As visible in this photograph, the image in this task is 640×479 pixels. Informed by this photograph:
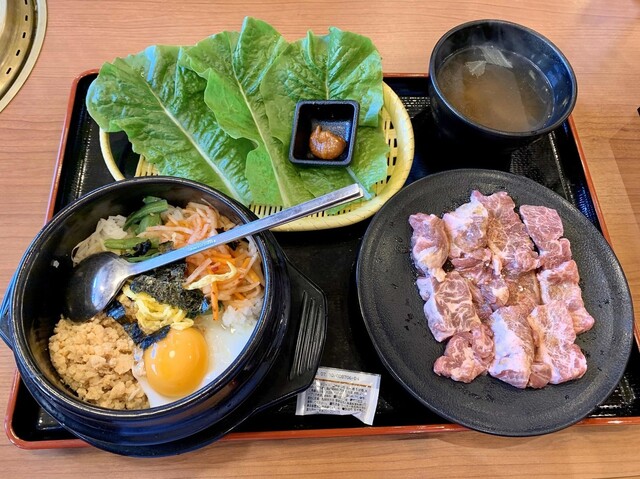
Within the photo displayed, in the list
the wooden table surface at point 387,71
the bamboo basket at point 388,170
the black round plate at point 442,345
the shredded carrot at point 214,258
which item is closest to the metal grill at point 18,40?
the wooden table surface at point 387,71

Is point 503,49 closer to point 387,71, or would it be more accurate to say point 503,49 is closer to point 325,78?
point 387,71

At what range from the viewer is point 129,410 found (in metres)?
1.32

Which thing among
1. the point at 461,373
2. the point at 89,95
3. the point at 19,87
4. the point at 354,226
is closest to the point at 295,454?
the point at 461,373

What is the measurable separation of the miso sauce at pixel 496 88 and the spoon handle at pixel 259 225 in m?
0.96

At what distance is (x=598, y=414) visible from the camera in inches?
70.9

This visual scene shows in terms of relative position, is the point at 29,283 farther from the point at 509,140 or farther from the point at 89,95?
the point at 509,140

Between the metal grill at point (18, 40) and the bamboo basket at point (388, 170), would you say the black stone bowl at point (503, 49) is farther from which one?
the metal grill at point (18, 40)

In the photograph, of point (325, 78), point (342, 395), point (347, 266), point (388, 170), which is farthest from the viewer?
point (325, 78)

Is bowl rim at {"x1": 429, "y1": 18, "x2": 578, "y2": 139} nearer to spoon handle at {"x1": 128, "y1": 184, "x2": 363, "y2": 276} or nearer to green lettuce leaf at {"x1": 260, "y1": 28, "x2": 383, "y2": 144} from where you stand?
green lettuce leaf at {"x1": 260, "y1": 28, "x2": 383, "y2": 144}

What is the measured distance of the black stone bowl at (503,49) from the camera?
1.92m

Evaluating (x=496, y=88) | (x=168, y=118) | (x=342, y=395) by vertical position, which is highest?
(x=168, y=118)

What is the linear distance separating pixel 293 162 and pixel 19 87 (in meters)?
1.50

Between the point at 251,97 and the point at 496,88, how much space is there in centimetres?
112

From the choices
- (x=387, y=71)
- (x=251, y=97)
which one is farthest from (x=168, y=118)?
(x=387, y=71)
